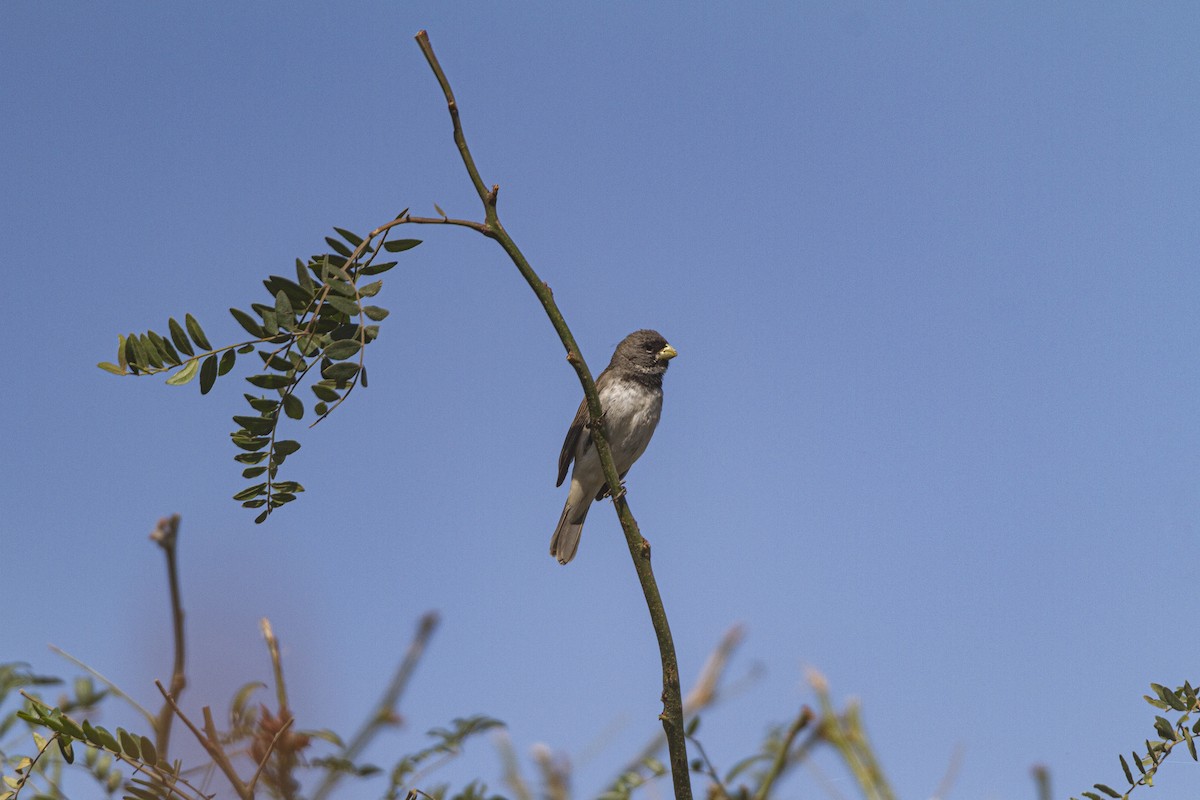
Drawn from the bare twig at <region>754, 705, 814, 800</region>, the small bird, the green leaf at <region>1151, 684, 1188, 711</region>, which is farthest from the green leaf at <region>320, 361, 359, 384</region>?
the small bird

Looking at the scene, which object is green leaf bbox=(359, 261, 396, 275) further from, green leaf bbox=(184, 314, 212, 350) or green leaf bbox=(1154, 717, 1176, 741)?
green leaf bbox=(1154, 717, 1176, 741)

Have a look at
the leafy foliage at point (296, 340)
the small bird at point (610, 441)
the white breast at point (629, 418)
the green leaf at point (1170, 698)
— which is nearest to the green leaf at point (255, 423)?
the leafy foliage at point (296, 340)

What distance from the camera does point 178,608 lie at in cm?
221

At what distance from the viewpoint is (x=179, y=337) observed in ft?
7.96

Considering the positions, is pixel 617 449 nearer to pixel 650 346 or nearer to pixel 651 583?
pixel 650 346

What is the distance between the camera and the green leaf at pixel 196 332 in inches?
95.5

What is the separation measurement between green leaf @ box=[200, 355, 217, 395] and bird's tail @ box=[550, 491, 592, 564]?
182 inches

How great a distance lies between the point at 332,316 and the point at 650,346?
5.12m

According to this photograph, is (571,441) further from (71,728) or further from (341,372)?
Result: (71,728)

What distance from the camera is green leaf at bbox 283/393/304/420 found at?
2467 mm

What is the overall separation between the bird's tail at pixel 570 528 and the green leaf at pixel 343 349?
463cm

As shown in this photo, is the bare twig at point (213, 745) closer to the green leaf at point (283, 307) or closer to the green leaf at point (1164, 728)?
the green leaf at point (283, 307)

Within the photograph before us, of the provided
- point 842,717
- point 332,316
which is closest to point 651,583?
point 332,316

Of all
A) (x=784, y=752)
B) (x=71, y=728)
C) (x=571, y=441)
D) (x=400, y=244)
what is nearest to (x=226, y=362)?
(x=400, y=244)
